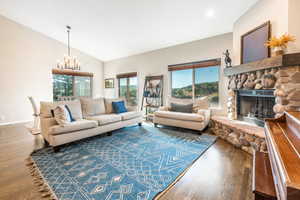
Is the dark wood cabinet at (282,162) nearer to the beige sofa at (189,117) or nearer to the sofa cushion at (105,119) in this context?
the beige sofa at (189,117)

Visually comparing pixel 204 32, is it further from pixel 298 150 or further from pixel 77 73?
pixel 77 73

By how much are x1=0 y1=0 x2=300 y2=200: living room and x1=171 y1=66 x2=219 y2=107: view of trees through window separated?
0.04 meters

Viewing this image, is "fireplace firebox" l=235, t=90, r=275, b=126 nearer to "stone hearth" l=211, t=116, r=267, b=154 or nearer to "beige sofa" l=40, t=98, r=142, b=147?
"stone hearth" l=211, t=116, r=267, b=154

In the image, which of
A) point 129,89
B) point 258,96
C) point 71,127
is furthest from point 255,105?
point 129,89

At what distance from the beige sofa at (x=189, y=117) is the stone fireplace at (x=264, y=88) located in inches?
25.5

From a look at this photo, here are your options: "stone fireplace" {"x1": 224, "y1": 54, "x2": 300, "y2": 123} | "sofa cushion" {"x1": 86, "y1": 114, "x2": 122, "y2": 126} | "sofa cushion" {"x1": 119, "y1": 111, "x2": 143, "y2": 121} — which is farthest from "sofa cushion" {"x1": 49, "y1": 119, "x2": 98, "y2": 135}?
"stone fireplace" {"x1": 224, "y1": 54, "x2": 300, "y2": 123}

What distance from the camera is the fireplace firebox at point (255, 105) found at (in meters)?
2.81

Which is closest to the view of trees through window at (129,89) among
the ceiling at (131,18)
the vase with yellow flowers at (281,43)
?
the ceiling at (131,18)

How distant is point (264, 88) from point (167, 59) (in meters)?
3.32

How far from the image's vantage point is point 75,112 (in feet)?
11.3

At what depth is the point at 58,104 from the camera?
10.6ft

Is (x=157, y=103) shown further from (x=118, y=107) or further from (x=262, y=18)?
(x=262, y=18)

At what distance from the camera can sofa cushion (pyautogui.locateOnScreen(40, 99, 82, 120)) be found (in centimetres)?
300

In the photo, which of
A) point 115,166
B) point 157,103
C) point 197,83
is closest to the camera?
point 115,166
